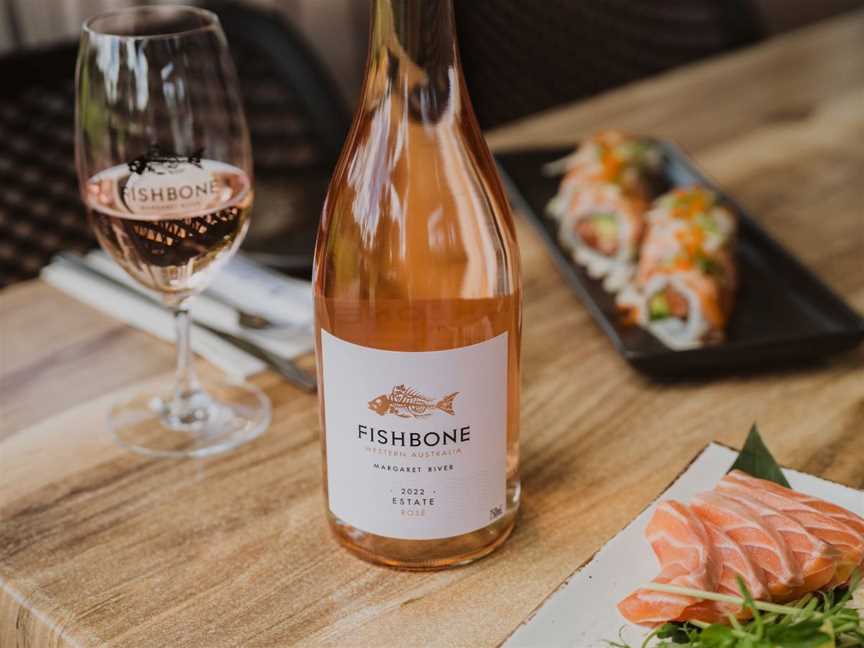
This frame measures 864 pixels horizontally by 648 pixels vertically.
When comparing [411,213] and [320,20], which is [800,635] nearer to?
[411,213]

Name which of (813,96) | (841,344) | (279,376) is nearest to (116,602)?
(279,376)

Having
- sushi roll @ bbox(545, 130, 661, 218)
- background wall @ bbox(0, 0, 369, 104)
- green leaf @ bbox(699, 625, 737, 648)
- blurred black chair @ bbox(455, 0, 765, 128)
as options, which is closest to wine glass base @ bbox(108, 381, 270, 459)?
green leaf @ bbox(699, 625, 737, 648)

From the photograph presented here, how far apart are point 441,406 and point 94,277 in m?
0.61

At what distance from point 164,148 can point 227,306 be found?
0.28 meters

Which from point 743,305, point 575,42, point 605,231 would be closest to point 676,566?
Answer: point 743,305

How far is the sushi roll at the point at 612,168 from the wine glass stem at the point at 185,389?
57 cm

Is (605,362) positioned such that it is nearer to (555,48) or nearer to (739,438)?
(739,438)

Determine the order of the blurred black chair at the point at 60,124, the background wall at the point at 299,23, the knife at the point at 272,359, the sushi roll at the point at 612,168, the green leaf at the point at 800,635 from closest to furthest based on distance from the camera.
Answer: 1. the green leaf at the point at 800,635
2. the knife at the point at 272,359
3. the sushi roll at the point at 612,168
4. the blurred black chair at the point at 60,124
5. the background wall at the point at 299,23

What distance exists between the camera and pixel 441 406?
2.20 ft

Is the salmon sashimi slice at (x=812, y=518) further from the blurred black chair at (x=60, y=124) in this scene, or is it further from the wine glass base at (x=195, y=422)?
the blurred black chair at (x=60, y=124)

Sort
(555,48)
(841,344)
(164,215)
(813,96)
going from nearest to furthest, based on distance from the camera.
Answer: (164,215)
(841,344)
(813,96)
(555,48)

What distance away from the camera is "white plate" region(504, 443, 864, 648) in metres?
0.63

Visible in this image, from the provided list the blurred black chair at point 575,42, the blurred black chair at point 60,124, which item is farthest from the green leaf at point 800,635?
the blurred black chair at point 575,42

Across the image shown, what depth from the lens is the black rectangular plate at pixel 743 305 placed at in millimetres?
986
